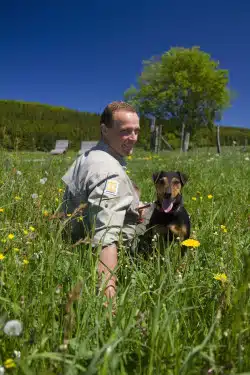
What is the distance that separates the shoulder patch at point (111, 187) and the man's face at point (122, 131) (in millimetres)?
543

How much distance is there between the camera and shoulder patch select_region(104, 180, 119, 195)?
251cm

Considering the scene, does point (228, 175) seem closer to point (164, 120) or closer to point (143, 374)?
point (143, 374)

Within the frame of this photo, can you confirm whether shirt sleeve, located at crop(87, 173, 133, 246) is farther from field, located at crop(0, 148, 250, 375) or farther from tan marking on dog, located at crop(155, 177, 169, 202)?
tan marking on dog, located at crop(155, 177, 169, 202)

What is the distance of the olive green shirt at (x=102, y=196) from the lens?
2439 millimetres

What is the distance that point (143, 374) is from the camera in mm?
1279

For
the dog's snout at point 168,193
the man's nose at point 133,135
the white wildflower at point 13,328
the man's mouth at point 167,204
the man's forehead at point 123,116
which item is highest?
the man's forehead at point 123,116

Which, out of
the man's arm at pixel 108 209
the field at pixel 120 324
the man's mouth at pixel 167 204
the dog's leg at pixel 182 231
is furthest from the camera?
the man's mouth at pixel 167 204

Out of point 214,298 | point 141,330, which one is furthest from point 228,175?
point 141,330

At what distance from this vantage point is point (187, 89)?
48000 millimetres

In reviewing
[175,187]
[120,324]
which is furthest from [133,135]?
[120,324]

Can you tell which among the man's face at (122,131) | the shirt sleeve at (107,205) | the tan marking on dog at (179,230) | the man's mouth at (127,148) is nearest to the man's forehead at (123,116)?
the man's face at (122,131)

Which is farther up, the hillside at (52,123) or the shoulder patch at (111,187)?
the hillside at (52,123)

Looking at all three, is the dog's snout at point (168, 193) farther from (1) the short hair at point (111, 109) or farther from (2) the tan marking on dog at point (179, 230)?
(1) the short hair at point (111, 109)

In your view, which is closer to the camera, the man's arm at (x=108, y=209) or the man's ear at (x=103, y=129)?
the man's arm at (x=108, y=209)
